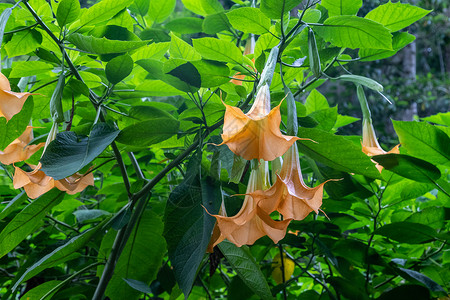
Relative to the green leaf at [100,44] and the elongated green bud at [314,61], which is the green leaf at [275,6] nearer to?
the elongated green bud at [314,61]

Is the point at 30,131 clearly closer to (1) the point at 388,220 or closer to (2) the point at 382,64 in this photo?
A: (1) the point at 388,220

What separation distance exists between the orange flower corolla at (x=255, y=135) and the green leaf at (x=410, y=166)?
15.1 inches

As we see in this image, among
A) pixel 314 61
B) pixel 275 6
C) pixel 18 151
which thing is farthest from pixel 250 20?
pixel 18 151

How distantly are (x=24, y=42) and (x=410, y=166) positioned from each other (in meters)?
0.78

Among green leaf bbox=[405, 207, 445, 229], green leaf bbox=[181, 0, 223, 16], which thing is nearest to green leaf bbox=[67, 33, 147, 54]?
green leaf bbox=[181, 0, 223, 16]

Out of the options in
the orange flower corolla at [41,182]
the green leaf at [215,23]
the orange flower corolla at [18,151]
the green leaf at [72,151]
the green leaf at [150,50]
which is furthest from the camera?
the green leaf at [215,23]

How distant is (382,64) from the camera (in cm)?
602

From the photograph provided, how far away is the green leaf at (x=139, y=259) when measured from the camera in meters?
0.91

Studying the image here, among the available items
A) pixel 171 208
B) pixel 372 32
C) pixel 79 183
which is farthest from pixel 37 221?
pixel 372 32

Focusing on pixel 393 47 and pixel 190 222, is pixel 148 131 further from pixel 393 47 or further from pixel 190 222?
pixel 393 47

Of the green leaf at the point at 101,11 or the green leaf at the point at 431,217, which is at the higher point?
the green leaf at the point at 101,11

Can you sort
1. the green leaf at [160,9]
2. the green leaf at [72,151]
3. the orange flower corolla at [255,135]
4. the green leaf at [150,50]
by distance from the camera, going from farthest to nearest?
the green leaf at [160,9]
the green leaf at [150,50]
the green leaf at [72,151]
the orange flower corolla at [255,135]

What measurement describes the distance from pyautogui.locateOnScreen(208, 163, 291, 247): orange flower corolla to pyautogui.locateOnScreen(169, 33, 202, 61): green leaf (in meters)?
0.31

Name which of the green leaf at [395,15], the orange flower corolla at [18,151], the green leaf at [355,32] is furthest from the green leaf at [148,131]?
the green leaf at [395,15]
